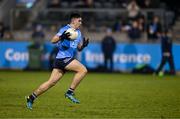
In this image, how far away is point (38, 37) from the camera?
105 feet

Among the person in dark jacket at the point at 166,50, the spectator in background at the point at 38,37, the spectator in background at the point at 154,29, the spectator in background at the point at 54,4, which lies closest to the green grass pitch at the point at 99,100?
the person in dark jacket at the point at 166,50

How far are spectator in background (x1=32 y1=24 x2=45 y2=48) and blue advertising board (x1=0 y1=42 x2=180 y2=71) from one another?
40 centimetres

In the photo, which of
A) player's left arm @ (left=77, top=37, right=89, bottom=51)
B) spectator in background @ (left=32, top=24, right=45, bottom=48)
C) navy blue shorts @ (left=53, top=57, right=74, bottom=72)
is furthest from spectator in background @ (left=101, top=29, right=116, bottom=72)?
navy blue shorts @ (left=53, top=57, right=74, bottom=72)

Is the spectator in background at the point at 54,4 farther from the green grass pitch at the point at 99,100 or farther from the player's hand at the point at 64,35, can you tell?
the player's hand at the point at 64,35

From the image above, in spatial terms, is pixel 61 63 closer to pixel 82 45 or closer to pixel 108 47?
pixel 82 45

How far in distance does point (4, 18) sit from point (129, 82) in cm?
1319

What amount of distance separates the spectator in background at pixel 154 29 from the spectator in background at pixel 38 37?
5.70 meters

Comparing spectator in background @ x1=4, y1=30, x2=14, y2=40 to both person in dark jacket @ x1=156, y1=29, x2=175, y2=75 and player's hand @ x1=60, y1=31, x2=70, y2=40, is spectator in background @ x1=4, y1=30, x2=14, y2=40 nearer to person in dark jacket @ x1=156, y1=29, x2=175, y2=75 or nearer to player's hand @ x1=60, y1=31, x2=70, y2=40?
person in dark jacket @ x1=156, y1=29, x2=175, y2=75

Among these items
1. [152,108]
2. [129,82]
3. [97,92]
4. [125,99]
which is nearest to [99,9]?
[129,82]

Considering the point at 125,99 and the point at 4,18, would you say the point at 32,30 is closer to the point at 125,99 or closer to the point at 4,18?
the point at 4,18

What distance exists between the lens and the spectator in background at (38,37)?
31.7m

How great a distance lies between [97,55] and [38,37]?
3.50 m

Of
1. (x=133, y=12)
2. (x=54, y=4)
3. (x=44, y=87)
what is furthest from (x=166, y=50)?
(x=44, y=87)

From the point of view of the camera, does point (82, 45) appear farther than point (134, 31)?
No
